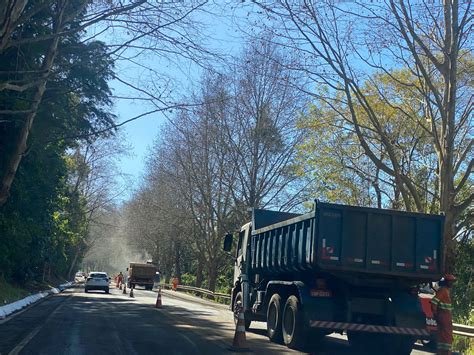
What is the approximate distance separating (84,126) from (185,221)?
23.0 meters

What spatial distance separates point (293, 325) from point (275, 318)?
1362mm

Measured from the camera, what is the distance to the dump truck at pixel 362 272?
462 inches

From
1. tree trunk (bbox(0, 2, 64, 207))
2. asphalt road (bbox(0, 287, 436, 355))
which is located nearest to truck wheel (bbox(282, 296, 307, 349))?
asphalt road (bbox(0, 287, 436, 355))

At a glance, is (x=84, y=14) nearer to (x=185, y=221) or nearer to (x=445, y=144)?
(x=445, y=144)

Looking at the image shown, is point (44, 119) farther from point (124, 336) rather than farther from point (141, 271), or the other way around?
point (141, 271)

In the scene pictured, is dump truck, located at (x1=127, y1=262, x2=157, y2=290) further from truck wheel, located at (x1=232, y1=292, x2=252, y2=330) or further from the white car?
truck wheel, located at (x1=232, y1=292, x2=252, y2=330)

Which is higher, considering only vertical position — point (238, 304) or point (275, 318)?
point (238, 304)

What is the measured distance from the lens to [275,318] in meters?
13.9

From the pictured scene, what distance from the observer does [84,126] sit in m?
23.9

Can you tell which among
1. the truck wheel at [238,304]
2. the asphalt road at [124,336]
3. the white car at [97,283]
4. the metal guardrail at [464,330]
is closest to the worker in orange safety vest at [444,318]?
the asphalt road at [124,336]

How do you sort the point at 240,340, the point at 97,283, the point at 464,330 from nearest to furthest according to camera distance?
the point at 240,340 < the point at 464,330 < the point at 97,283

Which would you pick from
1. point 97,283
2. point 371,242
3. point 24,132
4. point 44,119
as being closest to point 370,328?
point 371,242

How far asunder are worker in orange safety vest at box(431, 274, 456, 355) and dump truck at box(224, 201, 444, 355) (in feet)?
2.23

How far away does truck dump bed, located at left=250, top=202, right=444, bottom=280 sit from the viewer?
38.3ft
